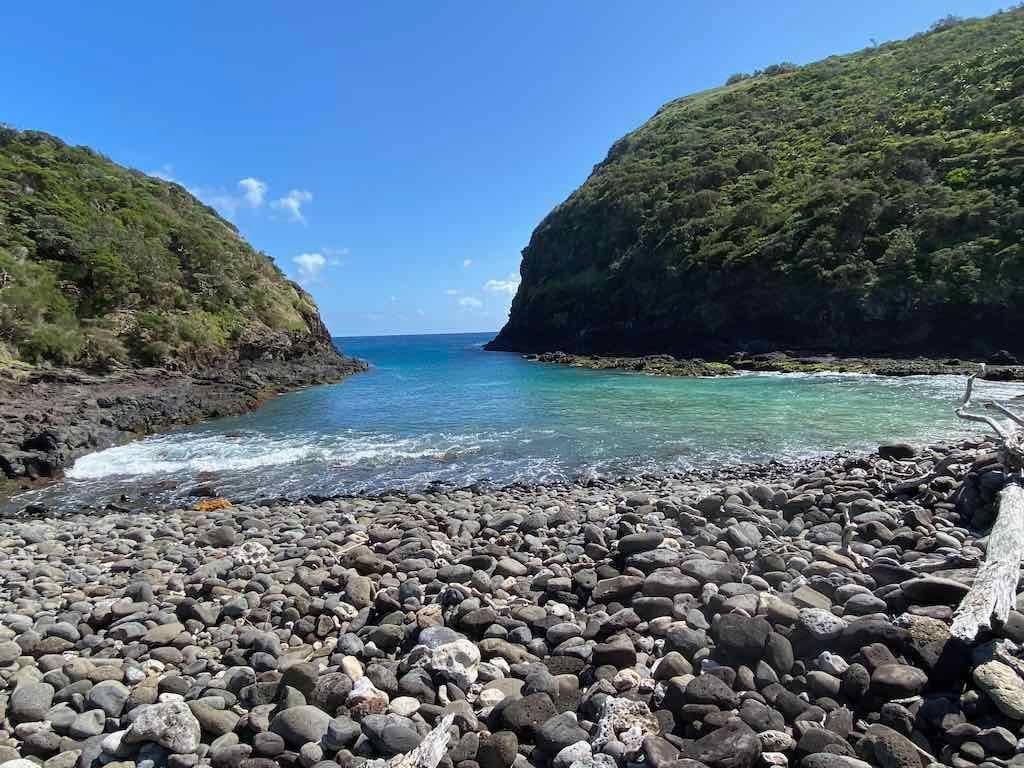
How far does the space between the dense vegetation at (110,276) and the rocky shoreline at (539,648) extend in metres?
25.7

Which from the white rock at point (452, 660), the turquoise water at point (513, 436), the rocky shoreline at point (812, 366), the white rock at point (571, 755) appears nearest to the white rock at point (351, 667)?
the white rock at point (452, 660)

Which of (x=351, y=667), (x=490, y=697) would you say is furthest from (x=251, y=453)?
(x=490, y=697)

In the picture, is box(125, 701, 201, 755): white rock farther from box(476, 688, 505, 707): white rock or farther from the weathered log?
the weathered log

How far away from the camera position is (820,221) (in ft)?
158

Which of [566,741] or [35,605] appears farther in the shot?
[35,605]

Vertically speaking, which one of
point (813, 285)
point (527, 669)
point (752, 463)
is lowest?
point (752, 463)

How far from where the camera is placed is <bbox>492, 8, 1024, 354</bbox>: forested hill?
39938 mm

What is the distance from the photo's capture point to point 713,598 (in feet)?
15.3

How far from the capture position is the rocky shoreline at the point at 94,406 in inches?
590

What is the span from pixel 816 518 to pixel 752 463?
21.5 feet

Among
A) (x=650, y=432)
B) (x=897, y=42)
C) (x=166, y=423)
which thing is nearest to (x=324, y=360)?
(x=166, y=423)

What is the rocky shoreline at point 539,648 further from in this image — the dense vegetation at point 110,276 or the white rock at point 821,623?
the dense vegetation at point 110,276

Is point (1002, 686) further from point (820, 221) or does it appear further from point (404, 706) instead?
point (820, 221)

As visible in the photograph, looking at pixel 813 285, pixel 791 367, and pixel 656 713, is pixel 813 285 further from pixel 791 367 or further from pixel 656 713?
pixel 656 713
